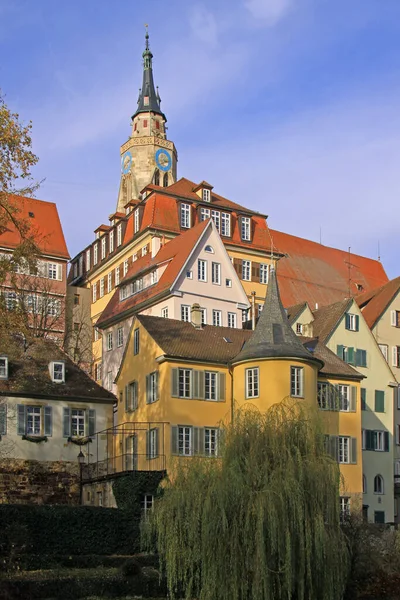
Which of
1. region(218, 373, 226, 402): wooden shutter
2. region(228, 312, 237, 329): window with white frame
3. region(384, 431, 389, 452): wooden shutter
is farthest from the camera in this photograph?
region(228, 312, 237, 329): window with white frame

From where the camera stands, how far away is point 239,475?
27.6 m

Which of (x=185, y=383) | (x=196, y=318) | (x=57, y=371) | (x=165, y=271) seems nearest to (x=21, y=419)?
(x=57, y=371)

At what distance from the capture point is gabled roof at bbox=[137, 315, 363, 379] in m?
44.7

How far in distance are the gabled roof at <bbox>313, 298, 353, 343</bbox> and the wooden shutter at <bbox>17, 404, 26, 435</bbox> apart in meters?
18.2

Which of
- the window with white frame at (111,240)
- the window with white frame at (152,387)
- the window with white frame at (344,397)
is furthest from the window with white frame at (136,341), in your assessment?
the window with white frame at (111,240)

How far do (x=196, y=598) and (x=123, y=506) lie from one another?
12.3 metres

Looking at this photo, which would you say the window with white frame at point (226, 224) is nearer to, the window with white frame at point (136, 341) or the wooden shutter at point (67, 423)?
the window with white frame at point (136, 341)

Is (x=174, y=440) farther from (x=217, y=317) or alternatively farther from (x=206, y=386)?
(x=217, y=317)

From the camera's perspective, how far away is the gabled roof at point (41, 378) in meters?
44.2

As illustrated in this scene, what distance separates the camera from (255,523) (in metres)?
26.8

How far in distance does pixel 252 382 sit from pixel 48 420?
9.25 m

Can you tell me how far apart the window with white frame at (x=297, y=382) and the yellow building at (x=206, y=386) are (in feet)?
0.14

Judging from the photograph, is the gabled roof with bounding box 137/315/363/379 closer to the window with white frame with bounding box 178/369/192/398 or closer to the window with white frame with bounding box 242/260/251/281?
the window with white frame with bounding box 178/369/192/398

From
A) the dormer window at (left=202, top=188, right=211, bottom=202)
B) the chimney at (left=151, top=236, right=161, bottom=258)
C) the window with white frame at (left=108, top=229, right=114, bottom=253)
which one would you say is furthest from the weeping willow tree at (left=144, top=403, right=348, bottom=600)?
the window with white frame at (left=108, top=229, right=114, bottom=253)
